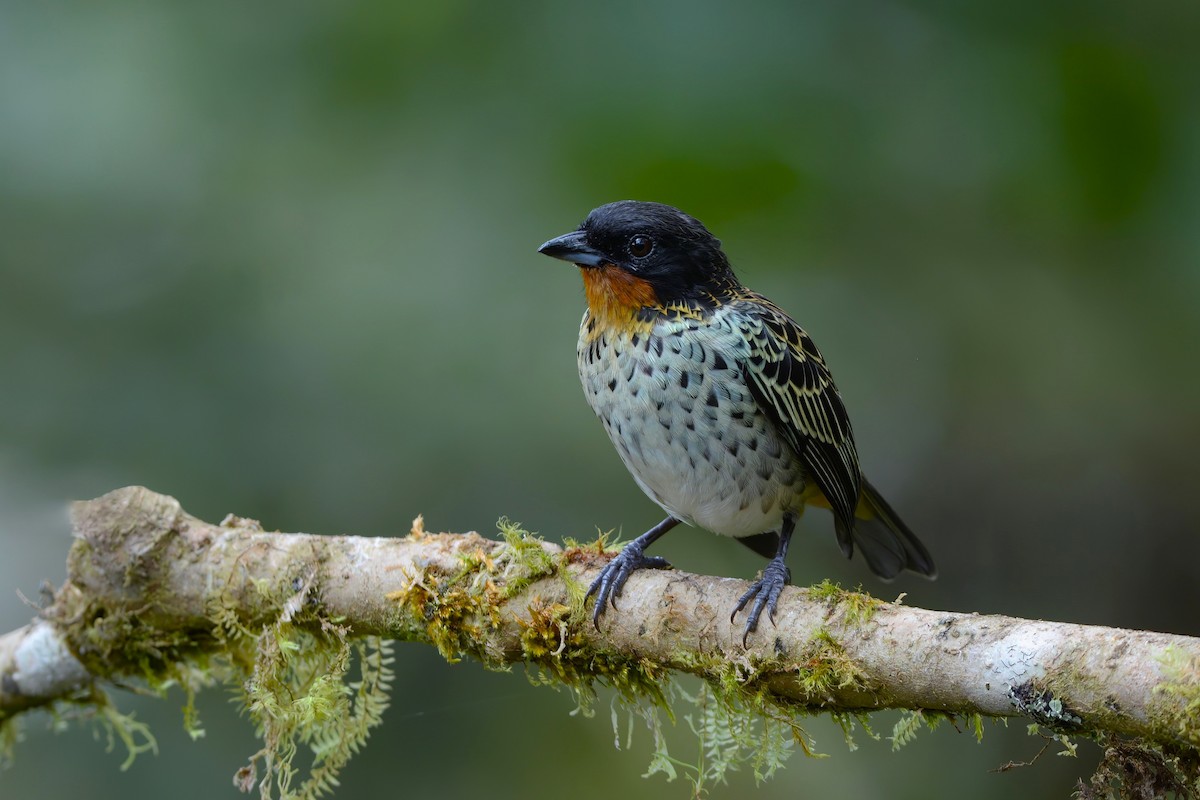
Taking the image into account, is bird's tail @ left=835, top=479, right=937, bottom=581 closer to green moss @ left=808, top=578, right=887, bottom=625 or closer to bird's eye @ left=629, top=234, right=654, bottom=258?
bird's eye @ left=629, top=234, right=654, bottom=258

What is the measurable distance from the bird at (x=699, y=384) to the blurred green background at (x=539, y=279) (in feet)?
0.81

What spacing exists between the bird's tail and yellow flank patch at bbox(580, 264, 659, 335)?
1.00 meters

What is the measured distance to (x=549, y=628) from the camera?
2.59 m

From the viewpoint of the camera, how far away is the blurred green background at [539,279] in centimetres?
323

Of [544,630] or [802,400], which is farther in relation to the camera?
[802,400]

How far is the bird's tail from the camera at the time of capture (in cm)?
356

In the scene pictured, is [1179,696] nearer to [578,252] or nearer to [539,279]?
[578,252]

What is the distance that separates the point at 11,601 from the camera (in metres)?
3.50

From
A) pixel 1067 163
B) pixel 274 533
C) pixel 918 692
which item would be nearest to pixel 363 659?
pixel 274 533

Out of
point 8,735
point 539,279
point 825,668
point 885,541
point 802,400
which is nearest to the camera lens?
point 825,668

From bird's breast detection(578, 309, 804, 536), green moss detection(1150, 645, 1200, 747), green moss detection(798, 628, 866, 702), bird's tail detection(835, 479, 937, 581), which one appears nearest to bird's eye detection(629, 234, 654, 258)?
bird's breast detection(578, 309, 804, 536)

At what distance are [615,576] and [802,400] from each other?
783mm

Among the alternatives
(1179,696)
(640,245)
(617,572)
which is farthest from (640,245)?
(1179,696)

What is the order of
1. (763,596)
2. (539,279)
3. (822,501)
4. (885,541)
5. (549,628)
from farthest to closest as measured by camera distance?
(539,279) → (885,541) → (822,501) → (549,628) → (763,596)
